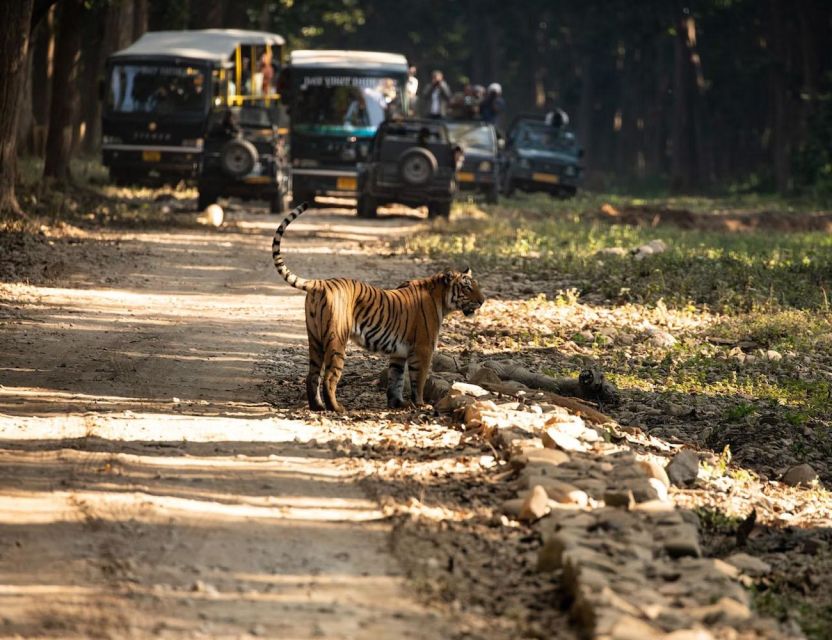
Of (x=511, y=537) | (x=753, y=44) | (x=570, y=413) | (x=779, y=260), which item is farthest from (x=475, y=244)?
(x=753, y=44)

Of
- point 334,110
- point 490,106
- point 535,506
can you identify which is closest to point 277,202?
point 334,110

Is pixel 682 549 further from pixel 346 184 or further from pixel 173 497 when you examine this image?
pixel 346 184

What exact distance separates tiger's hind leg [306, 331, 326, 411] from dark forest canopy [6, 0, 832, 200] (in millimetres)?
16019

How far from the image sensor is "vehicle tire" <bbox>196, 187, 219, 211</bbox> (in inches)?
1088

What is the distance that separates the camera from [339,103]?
31.3 metres

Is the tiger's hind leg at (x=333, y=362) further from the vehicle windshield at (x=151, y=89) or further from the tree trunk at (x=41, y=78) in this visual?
the tree trunk at (x=41, y=78)

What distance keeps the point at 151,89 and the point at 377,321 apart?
21923mm

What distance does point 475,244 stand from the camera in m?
24.1

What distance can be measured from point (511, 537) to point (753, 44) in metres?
54.5

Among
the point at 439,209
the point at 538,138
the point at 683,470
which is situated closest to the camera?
the point at 683,470

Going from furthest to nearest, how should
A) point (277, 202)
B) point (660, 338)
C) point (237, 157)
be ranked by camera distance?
point (277, 202) < point (237, 157) < point (660, 338)

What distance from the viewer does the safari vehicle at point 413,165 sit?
27703 mm

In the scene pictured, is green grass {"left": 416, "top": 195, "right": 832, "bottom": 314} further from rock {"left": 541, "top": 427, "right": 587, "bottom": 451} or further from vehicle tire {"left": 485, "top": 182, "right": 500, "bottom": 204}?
rock {"left": 541, "top": 427, "right": 587, "bottom": 451}

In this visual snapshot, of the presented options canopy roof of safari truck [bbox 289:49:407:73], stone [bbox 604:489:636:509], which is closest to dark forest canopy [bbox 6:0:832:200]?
canopy roof of safari truck [bbox 289:49:407:73]
